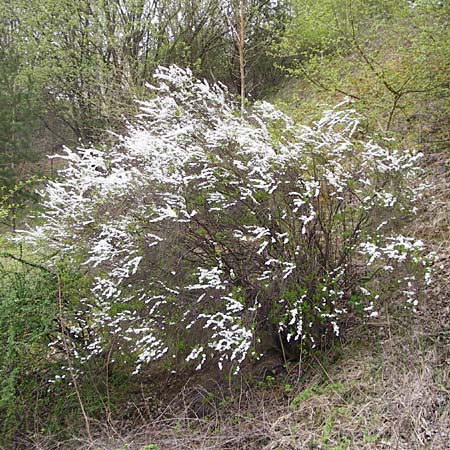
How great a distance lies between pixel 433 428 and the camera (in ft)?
9.91

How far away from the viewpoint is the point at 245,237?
13.1 feet

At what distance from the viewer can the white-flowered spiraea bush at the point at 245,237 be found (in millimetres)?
3855

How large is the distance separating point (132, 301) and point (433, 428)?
249 cm

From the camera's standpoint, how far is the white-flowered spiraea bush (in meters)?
3.86

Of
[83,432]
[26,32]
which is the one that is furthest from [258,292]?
[26,32]

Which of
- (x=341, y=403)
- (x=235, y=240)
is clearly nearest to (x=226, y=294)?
(x=235, y=240)

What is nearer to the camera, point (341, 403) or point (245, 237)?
point (341, 403)

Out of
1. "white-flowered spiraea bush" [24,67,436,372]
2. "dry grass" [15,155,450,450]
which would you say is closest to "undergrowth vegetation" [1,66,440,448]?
"white-flowered spiraea bush" [24,67,436,372]

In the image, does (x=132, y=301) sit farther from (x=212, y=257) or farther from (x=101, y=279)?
(x=212, y=257)

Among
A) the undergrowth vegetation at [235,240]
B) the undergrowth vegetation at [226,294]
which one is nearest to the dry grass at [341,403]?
the undergrowth vegetation at [226,294]

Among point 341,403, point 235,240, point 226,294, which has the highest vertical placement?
point 235,240

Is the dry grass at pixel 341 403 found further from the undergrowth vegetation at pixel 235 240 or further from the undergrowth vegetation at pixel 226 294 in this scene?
the undergrowth vegetation at pixel 235 240

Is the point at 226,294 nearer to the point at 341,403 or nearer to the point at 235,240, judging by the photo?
the point at 235,240

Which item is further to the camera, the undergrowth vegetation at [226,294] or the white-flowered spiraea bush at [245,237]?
the white-flowered spiraea bush at [245,237]
